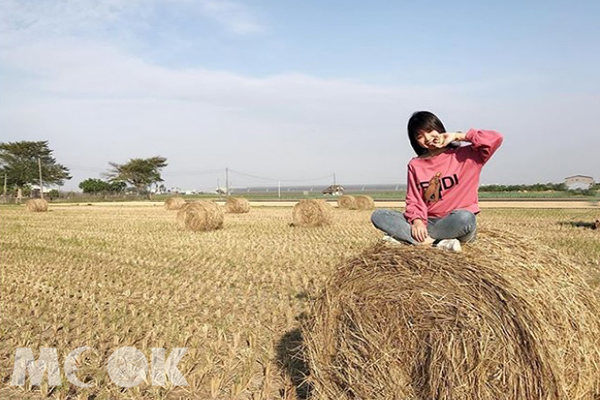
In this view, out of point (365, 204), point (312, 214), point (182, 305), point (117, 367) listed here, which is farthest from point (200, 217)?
point (365, 204)

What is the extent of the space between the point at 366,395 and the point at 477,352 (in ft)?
2.99

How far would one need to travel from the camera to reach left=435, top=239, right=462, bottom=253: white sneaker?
159 inches

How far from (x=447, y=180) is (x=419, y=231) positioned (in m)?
0.51

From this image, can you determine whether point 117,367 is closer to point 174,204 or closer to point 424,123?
point 424,123

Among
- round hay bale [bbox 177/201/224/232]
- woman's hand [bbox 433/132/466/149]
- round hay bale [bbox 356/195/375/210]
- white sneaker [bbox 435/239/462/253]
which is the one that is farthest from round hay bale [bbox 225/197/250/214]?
white sneaker [bbox 435/239/462/253]

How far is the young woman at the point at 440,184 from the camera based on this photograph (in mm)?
4184

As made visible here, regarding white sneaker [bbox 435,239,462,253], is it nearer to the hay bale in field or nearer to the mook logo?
the hay bale in field

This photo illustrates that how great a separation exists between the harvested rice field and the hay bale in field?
224 millimetres

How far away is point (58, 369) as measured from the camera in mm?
5180

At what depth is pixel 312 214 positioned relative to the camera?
858 inches

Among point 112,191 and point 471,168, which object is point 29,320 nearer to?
point 471,168

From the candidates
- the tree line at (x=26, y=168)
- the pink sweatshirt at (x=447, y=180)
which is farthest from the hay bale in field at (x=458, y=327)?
the tree line at (x=26, y=168)

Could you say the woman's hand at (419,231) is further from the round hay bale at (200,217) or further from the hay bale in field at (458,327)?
the round hay bale at (200,217)

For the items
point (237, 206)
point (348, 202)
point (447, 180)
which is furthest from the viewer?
point (348, 202)
